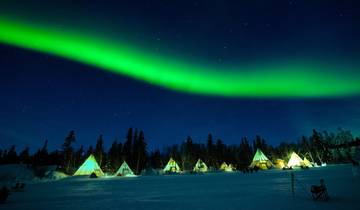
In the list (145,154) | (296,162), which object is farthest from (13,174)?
(296,162)

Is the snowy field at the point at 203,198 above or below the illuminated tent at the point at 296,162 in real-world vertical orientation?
above

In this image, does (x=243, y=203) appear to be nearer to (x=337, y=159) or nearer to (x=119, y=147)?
(x=119, y=147)


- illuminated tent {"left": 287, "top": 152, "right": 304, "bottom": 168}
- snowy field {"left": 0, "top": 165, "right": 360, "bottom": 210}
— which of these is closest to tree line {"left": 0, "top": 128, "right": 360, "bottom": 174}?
illuminated tent {"left": 287, "top": 152, "right": 304, "bottom": 168}

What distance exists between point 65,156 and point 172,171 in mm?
35218

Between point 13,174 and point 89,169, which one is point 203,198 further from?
point 13,174

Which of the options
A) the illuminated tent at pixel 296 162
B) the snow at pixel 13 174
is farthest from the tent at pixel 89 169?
the illuminated tent at pixel 296 162

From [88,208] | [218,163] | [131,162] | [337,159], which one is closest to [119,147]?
[131,162]

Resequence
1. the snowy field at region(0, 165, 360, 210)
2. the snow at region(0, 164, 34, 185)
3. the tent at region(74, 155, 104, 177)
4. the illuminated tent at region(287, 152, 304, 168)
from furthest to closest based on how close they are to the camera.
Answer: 1. the illuminated tent at region(287, 152, 304, 168)
2. the tent at region(74, 155, 104, 177)
3. the snow at region(0, 164, 34, 185)
4. the snowy field at region(0, 165, 360, 210)

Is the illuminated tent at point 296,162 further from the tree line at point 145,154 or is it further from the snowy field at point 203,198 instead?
the snowy field at point 203,198

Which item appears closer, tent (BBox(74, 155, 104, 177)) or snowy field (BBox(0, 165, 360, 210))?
snowy field (BBox(0, 165, 360, 210))

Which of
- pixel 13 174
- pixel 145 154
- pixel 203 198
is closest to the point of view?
pixel 203 198

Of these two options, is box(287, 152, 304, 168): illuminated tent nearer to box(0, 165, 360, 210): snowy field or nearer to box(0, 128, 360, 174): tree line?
box(0, 128, 360, 174): tree line

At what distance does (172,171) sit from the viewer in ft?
192

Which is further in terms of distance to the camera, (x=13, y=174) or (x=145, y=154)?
(x=145, y=154)
